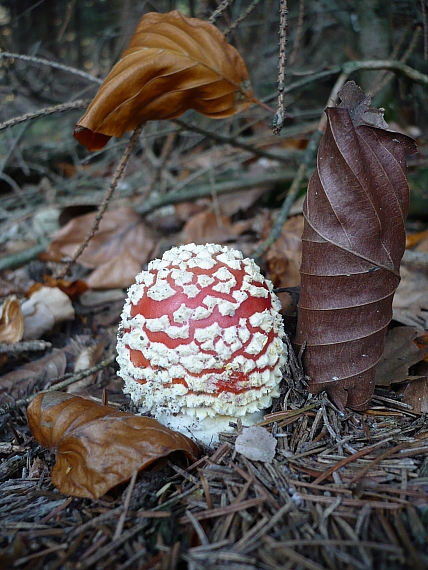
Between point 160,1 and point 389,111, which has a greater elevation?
point 160,1

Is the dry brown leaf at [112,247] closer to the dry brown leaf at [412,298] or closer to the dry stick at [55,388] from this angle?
the dry stick at [55,388]

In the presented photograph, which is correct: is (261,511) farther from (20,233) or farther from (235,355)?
(20,233)

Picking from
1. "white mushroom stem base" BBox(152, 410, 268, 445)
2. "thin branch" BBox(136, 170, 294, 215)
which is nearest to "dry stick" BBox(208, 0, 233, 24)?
"white mushroom stem base" BBox(152, 410, 268, 445)

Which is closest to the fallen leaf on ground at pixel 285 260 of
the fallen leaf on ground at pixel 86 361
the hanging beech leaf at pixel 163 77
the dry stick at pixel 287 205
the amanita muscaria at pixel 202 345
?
the dry stick at pixel 287 205

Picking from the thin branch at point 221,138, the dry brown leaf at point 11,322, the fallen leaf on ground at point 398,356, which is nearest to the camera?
the fallen leaf on ground at point 398,356

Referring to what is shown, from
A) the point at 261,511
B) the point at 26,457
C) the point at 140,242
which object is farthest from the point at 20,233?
the point at 261,511

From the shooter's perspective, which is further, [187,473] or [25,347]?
[25,347]
